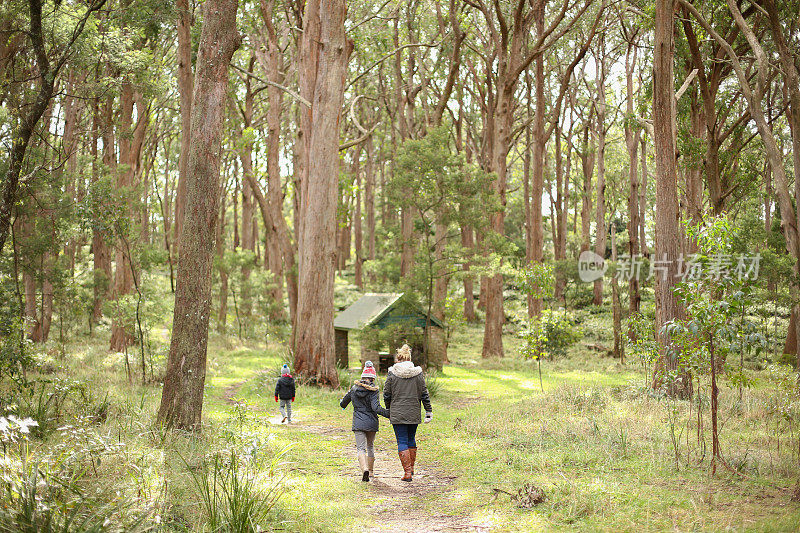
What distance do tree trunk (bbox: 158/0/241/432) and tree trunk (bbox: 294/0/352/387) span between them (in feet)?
22.3

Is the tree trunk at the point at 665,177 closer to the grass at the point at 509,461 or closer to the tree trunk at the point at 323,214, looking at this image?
the grass at the point at 509,461

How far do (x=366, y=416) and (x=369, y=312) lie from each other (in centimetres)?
1209

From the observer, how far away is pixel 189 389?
9.01 m

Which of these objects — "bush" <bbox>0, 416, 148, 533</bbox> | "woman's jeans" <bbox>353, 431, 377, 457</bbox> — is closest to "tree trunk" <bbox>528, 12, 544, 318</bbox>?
"woman's jeans" <bbox>353, 431, 377, 457</bbox>

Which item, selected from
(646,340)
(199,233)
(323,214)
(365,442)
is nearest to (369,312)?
(323,214)

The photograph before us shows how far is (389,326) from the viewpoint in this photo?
1916cm

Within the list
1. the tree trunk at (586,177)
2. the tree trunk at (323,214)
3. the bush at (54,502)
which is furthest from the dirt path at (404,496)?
the tree trunk at (586,177)

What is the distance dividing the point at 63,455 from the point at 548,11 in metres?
28.0

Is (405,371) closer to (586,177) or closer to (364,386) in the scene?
(364,386)

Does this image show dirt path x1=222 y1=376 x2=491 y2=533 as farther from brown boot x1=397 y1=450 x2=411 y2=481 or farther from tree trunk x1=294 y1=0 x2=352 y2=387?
tree trunk x1=294 y1=0 x2=352 y2=387

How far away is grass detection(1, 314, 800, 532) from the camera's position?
20.1 feet

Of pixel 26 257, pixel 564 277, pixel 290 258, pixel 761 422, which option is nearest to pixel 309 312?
pixel 290 258

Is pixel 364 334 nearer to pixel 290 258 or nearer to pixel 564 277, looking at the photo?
pixel 290 258

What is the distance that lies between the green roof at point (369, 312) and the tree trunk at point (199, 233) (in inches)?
397
